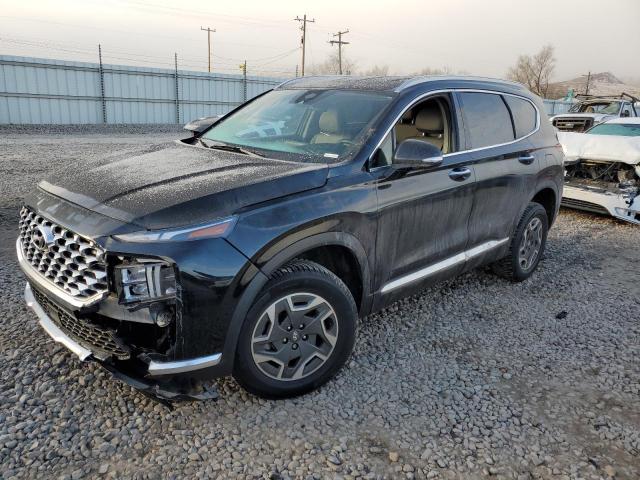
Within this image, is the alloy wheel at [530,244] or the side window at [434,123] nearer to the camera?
the side window at [434,123]

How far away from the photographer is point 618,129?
901 centimetres

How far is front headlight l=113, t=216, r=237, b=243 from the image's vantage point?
2355mm

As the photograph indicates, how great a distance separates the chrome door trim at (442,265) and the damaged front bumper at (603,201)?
154 inches

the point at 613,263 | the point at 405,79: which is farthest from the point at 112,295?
the point at 613,263

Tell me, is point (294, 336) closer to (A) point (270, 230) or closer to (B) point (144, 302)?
(A) point (270, 230)

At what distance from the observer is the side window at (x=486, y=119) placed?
3.98 meters

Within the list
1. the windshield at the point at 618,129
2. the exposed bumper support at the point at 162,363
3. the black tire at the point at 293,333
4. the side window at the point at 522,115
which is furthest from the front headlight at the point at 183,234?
→ the windshield at the point at 618,129

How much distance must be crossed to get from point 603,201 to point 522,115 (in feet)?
12.2

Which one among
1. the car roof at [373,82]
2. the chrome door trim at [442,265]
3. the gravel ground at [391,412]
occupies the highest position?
the car roof at [373,82]

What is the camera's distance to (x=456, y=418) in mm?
2932

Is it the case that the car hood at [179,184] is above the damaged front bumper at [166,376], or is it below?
above

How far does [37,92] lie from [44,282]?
70.2 ft

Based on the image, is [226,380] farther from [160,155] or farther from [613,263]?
[613,263]

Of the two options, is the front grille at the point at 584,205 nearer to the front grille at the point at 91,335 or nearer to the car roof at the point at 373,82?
the car roof at the point at 373,82
